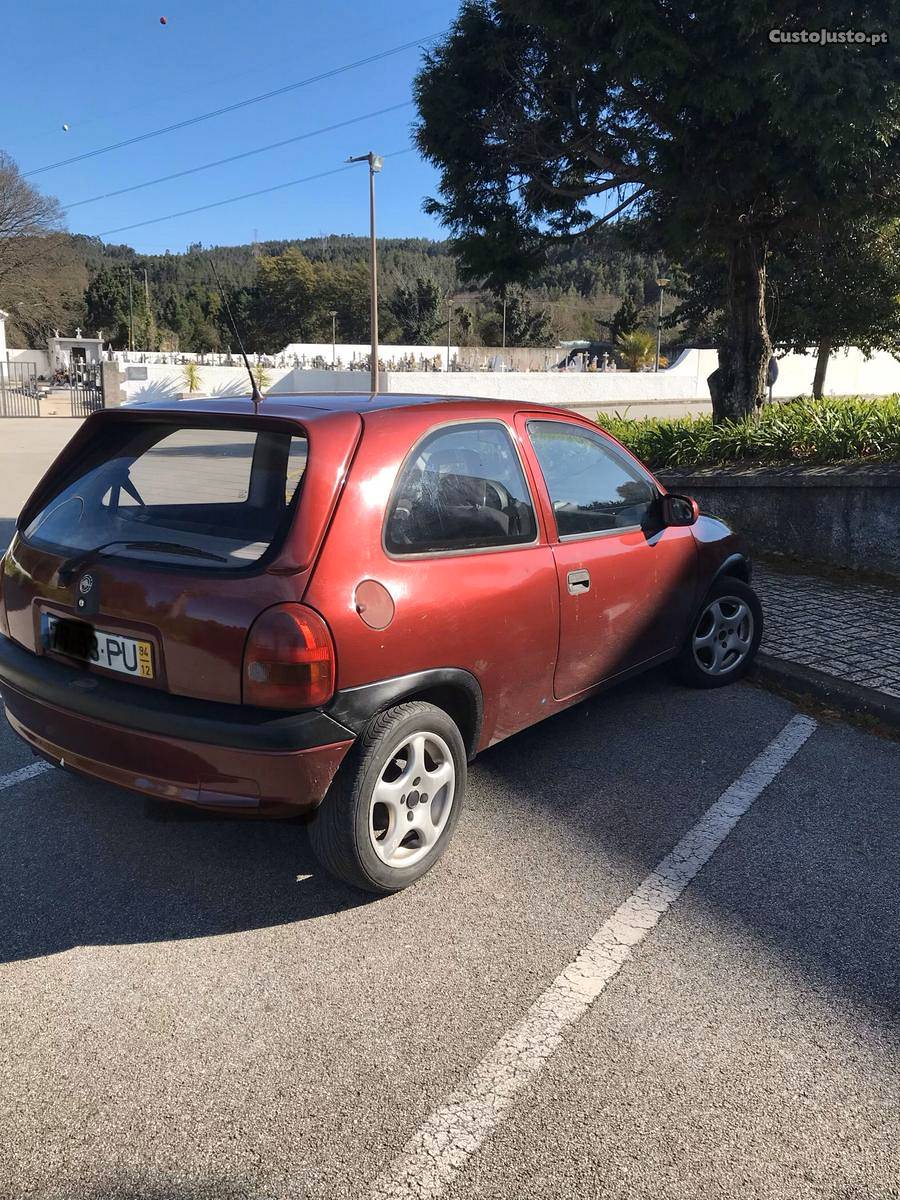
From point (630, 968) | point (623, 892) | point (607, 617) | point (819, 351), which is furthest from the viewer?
point (819, 351)

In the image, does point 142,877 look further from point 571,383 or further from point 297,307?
point 297,307

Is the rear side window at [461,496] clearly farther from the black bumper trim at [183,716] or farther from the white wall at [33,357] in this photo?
the white wall at [33,357]

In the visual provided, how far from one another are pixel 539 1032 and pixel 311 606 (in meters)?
1.34

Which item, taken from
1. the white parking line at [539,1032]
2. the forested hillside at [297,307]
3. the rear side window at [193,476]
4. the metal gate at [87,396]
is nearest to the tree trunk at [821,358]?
the white parking line at [539,1032]

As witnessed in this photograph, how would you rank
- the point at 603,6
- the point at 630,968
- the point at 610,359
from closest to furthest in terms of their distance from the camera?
the point at 630,968
the point at 603,6
the point at 610,359

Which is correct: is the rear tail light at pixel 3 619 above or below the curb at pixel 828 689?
above

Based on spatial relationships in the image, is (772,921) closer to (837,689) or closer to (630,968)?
(630,968)

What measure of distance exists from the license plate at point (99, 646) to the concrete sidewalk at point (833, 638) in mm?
3712

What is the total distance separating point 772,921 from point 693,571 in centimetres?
208

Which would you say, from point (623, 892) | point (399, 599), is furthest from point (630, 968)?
point (399, 599)

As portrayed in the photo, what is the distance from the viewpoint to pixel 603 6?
8812mm

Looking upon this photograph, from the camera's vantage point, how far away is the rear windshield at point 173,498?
2.96 metres

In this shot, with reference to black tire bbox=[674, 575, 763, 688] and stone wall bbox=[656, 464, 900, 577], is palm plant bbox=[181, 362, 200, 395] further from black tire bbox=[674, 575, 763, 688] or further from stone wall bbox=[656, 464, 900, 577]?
black tire bbox=[674, 575, 763, 688]

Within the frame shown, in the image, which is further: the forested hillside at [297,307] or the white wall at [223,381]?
the forested hillside at [297,307]
